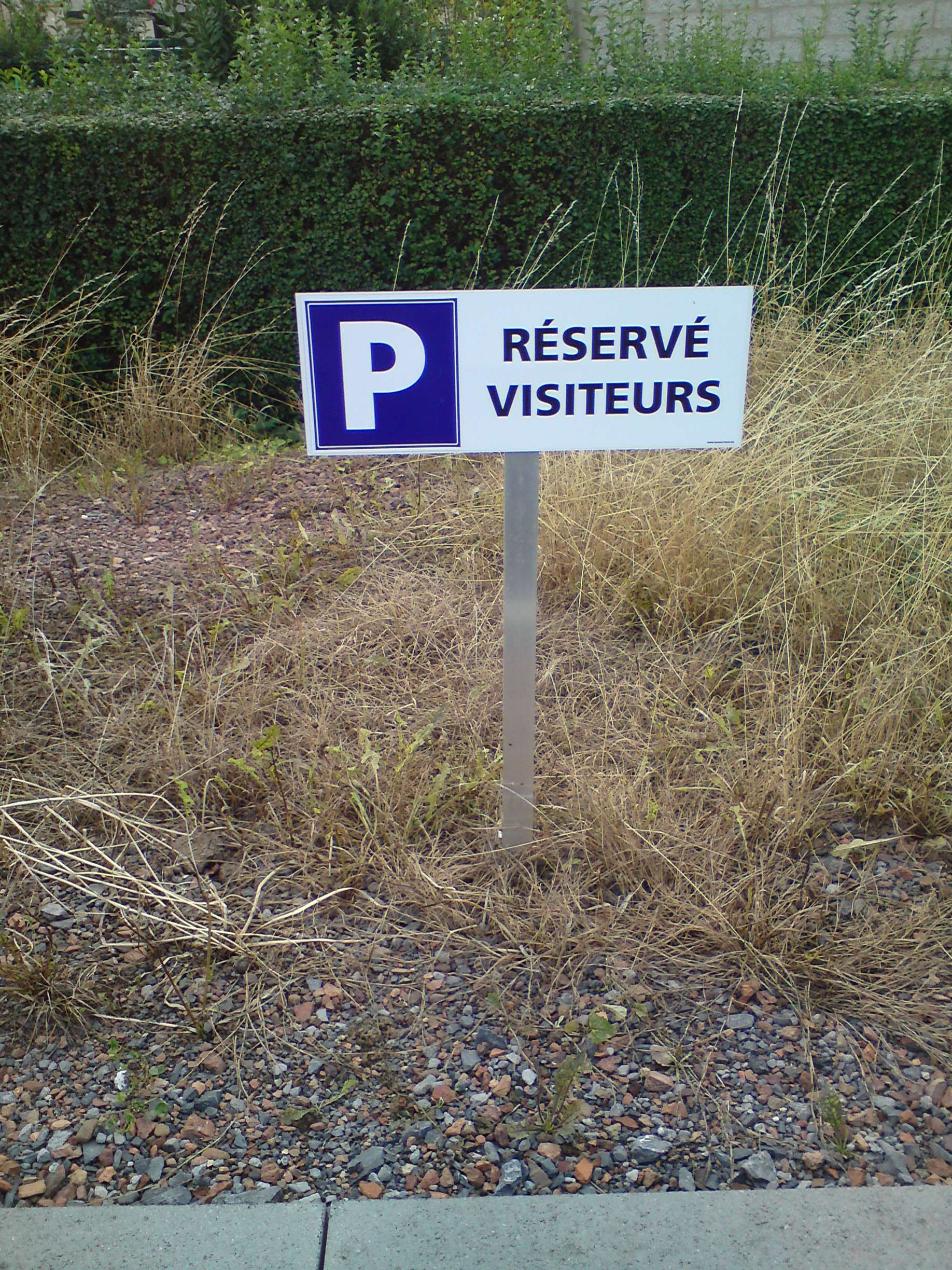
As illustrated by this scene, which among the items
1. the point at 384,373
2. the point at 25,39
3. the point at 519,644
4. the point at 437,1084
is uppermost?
the point at 25,39

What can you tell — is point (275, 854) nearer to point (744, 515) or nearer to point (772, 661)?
point (772, 661)

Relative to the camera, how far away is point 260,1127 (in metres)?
1.88

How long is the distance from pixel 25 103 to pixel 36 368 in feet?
7.04

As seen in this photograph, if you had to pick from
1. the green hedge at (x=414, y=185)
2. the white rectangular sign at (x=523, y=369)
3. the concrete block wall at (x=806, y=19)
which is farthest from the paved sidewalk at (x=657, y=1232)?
the concrete block wall at (x=806, y=19)

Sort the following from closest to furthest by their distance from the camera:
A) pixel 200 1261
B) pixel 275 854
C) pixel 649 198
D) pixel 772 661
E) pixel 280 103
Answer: pixel 200 1261 → pixel 275 854 → pixel 772 661 → pixel 280 103 → pixel 649 198

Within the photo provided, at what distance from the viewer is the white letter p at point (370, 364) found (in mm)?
2051

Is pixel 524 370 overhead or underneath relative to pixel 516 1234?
overhead

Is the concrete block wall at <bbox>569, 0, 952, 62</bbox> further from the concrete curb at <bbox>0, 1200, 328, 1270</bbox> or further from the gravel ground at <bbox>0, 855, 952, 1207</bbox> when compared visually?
the concrete curb at <bbox>0, 1200, 328, 1270</bbox>

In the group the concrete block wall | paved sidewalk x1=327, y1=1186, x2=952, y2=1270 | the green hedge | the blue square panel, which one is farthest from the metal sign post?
the concrete block wall

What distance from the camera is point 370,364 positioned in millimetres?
2064

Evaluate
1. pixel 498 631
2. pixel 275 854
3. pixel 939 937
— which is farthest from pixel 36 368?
pixel 939 937

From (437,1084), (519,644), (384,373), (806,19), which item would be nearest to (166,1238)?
(437,1084)

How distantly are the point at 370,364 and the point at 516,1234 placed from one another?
1593mm

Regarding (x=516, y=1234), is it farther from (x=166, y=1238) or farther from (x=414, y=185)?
(x=414, y=185)
